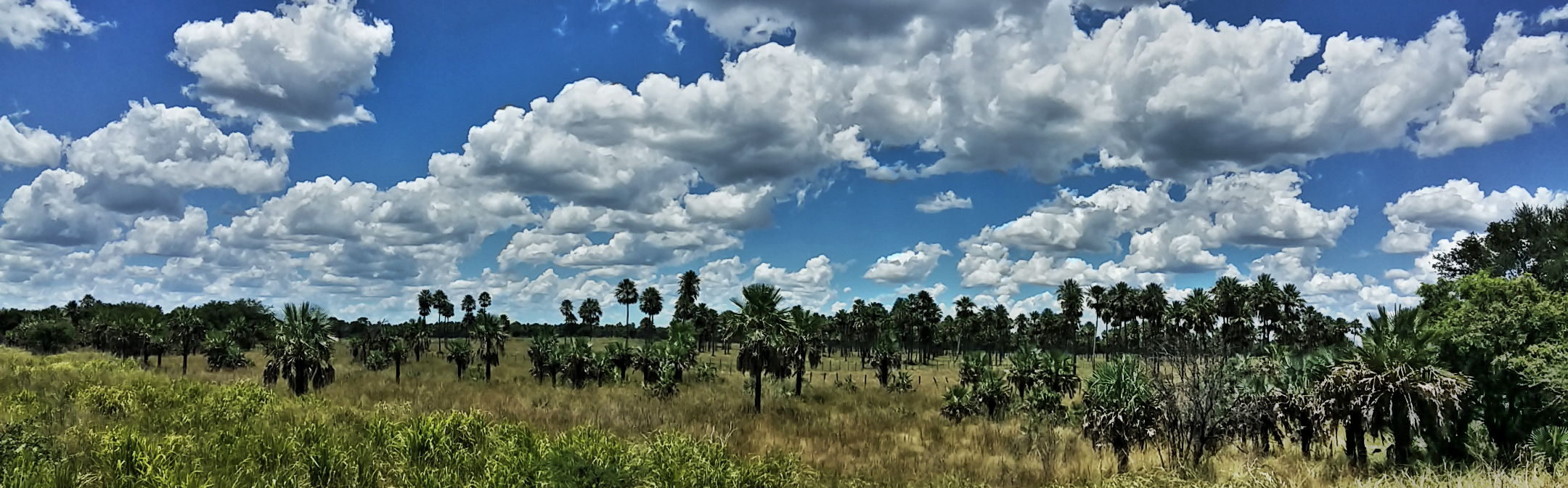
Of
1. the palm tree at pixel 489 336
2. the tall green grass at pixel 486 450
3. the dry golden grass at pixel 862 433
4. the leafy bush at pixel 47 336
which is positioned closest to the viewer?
the tall green grass at pixel 486 450

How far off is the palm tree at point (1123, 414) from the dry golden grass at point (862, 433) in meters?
0.69

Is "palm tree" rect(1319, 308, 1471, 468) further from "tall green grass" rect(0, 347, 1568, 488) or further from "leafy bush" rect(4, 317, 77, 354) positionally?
"leafy bush" rect(4, 317, 77, 354)

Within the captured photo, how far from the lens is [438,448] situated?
14.9 meters

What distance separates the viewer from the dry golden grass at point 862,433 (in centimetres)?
1825

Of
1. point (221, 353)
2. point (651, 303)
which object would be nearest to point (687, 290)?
point (651, 303)

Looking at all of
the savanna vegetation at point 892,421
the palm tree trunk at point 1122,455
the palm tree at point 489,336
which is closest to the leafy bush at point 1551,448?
the savanna vegetation at point 892,421

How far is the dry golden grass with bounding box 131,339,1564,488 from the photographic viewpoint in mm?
18250

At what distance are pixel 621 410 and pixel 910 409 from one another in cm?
1792

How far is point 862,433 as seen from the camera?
30.1 meters

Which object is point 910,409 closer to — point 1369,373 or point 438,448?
point 1369,373

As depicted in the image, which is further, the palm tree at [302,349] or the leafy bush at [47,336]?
the leafy bush at [47,336]

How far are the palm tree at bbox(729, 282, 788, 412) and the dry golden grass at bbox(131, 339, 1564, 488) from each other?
287 centimetres

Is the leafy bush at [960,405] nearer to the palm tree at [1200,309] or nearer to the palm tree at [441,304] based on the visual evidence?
the palm tree at [1200,309]

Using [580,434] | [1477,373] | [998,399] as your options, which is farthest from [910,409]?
[580,434]
